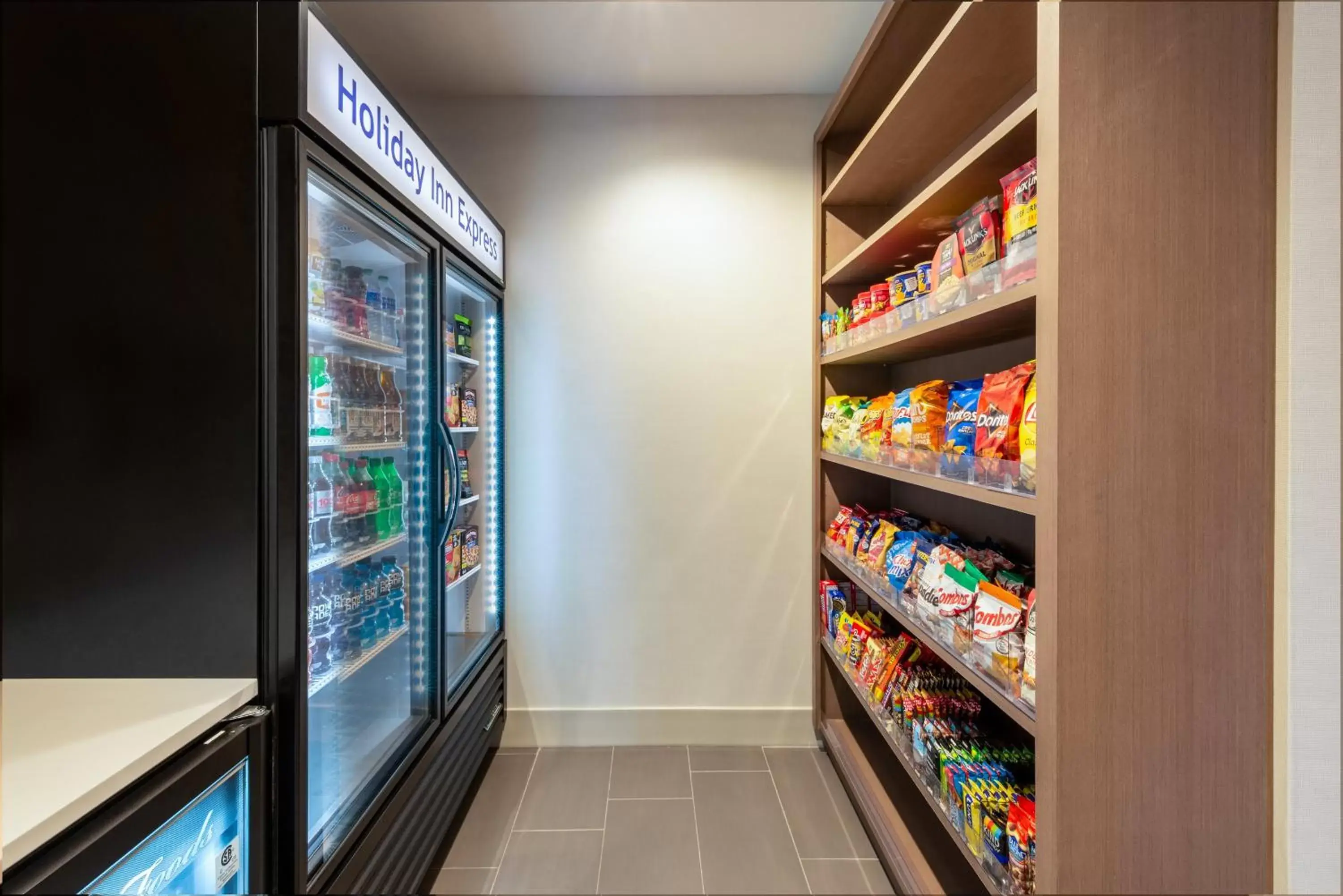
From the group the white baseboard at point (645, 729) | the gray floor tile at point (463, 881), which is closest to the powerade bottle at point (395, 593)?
the gray floor tile at point (463, 881)

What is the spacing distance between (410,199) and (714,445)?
4.88ft

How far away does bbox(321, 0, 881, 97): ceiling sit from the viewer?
6.42 feet

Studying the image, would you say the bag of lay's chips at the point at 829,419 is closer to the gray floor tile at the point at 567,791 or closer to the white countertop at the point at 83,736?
the gray floor tile at the point at 567,791

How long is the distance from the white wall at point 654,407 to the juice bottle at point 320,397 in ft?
3.48

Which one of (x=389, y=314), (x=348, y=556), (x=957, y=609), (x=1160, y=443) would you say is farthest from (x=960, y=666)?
(x=389, y=314)

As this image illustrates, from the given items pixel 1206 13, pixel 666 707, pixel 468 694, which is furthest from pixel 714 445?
pixel 1206 13

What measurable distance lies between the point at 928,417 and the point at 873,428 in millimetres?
378

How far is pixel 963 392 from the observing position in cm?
136

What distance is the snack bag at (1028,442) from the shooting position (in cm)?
102

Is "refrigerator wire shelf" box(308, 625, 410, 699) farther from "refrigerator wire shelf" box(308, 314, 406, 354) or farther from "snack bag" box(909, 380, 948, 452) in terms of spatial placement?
"snack bag" box(909, 380, 948, 452)

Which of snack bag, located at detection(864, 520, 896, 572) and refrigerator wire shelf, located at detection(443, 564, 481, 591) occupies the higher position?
Result: snack bag, located at detection(864, 520, 896, 572)

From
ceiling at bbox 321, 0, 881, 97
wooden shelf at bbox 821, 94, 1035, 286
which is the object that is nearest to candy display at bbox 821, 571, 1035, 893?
wooden shelf at bbox 821, 94, 1035, 286

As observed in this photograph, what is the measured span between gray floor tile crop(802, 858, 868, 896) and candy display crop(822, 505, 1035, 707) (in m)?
0.70

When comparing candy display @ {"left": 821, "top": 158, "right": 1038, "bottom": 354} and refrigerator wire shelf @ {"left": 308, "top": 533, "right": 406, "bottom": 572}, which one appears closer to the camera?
candy display @ {"left": 821, "top": 158, "right": 1038, "bottom": 354}
